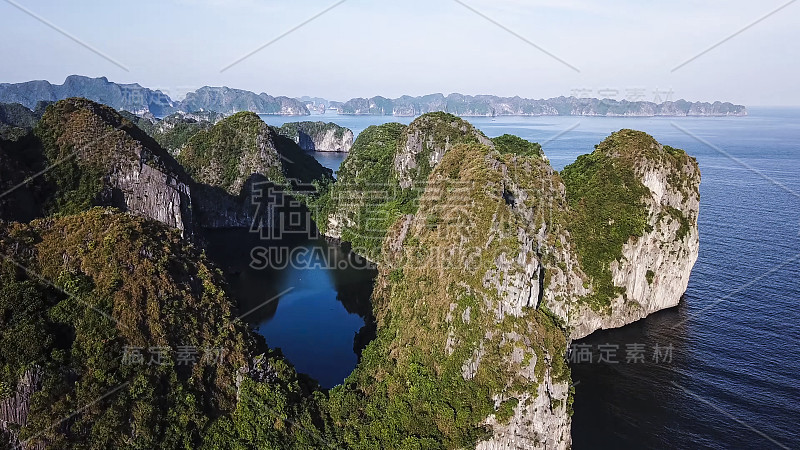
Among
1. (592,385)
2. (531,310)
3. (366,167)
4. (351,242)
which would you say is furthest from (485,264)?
(366,167)

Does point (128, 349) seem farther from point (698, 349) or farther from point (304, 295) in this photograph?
point (698, 349)

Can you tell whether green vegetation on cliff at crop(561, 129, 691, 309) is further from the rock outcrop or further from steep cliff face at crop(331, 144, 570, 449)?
steep cliff face at crop(331, 144, 570, 449)

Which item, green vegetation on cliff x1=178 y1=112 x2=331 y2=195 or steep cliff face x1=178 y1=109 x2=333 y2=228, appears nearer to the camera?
steep cliff face x1=178 y1=109 x2=333 y2=228

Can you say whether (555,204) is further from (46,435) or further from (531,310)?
(46,435)

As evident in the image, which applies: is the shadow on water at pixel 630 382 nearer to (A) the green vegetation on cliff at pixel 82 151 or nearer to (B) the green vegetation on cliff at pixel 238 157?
(A) the green vegetation on cliff at pixel 82 151

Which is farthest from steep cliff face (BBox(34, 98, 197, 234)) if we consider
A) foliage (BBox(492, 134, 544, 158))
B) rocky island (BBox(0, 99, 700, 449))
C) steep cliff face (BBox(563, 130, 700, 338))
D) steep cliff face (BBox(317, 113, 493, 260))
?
steep cliff face (BBox(563, 130, 700, 338))

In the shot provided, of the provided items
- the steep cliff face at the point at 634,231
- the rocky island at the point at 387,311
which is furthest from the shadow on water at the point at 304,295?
the steep cliff face at the point at 634,231
